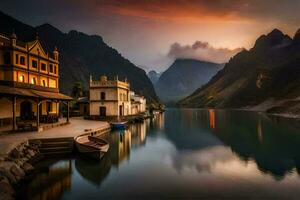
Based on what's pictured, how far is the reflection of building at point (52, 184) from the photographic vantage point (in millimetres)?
18244

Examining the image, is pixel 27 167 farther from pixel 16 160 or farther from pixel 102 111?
pixel 102 111

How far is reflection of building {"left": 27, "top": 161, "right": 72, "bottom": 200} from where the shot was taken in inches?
718

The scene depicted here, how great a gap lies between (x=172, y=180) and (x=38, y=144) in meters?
16.2

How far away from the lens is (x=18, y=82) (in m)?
40.5

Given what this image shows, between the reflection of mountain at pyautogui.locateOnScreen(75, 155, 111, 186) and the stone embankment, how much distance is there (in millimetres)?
4604

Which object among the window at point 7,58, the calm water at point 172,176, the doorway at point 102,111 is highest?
Answer: the window at point 7,58

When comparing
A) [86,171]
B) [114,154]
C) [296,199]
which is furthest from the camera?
[114,154]

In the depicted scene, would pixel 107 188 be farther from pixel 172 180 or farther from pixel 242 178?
pixel 242 178

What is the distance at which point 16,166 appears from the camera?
20906 mm

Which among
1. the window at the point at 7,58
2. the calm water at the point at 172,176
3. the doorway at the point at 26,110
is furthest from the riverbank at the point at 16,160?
the window at the point at 7,58

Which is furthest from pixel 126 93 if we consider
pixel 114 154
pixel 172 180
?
pixel 172 180

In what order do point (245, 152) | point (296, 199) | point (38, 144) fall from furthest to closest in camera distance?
point (245, 152) < point (38, 144) < point (296, 199)

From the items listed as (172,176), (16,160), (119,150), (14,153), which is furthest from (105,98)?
(172,176)

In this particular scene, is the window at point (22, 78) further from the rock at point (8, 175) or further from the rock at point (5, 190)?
the rock at point (5, 190)
